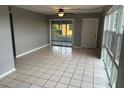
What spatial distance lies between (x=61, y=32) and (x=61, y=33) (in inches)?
3.2

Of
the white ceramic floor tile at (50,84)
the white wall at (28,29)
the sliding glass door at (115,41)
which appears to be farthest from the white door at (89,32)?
the white ceramic floor tile at (50,84)

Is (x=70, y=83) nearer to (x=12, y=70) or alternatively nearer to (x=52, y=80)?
(x=52, y=80)

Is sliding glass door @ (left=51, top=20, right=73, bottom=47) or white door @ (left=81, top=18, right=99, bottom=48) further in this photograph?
sliding glass door @ (left=51, top=20, right=73, bottom=47)

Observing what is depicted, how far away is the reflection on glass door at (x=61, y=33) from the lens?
7092mm

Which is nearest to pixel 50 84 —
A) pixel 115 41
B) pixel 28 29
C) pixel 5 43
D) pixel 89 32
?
pixel 5 43

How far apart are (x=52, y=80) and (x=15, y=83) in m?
0.94

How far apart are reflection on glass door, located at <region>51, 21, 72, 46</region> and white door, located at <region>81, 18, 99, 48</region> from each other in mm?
1066

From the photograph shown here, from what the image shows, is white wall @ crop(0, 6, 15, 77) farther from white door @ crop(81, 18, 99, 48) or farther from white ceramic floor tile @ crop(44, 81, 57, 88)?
white door @ crop(81, 18, 99, 48)

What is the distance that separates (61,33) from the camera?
740cm

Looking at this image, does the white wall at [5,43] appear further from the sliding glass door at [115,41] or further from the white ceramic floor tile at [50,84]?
the sliding glass door at [115,41]

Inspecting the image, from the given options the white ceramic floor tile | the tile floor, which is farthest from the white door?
the white ceramic floor tile

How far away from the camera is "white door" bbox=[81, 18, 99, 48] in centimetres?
625

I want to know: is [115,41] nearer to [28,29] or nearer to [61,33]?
[28,29]
